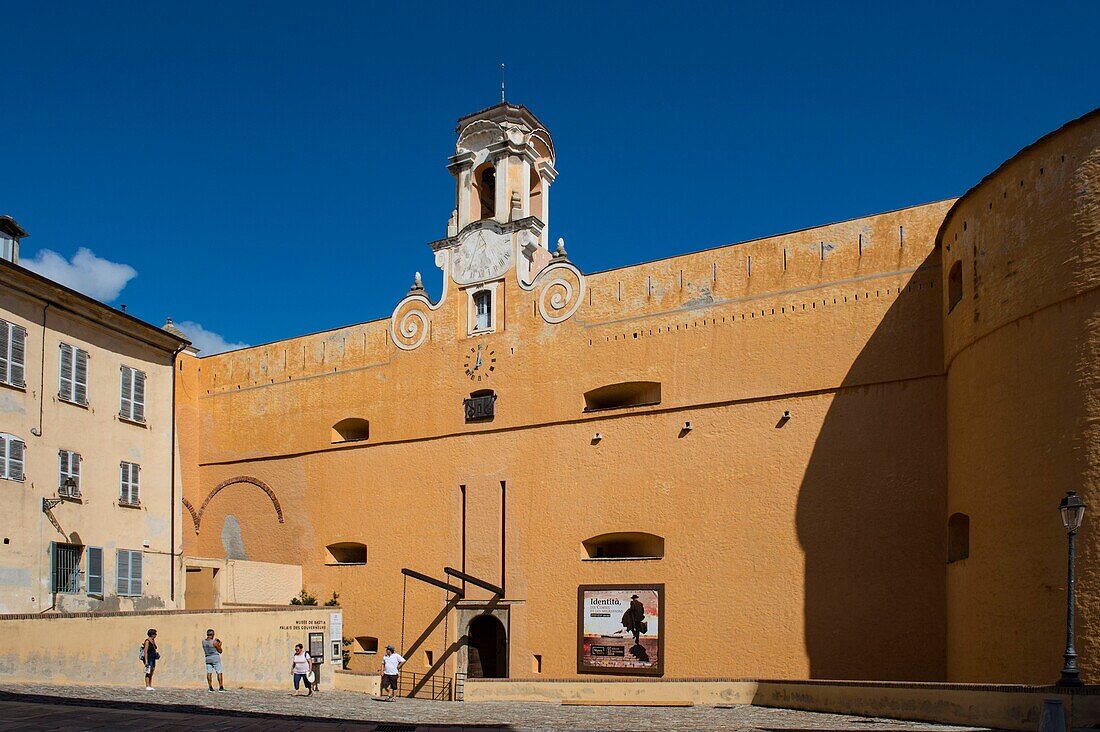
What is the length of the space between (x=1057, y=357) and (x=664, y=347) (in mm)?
7916

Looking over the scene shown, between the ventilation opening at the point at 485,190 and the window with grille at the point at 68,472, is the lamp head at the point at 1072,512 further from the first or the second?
the ventilation opening at the point at 485,190

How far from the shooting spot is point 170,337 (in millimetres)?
21281

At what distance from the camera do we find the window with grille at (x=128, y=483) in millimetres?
19781

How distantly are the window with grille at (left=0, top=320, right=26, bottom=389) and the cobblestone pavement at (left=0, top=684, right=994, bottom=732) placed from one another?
17.5 feet

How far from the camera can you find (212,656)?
15625mm

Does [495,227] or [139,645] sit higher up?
[495,227]

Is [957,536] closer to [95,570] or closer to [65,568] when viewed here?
[95,570]

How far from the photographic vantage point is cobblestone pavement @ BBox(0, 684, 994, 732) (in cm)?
1023

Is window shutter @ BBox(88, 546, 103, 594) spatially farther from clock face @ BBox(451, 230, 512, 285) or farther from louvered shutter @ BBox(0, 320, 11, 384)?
clock face @ BBox(451, 230, 512, 285)

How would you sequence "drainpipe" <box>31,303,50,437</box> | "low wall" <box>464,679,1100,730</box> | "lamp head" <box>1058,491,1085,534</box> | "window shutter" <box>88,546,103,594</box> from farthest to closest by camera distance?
"window shutter" <box>88,546,103,594</box> → "drainpipe" <box>31,303,50,437</box> → "lamp head" <box>1058,491,1085,534</box> → "low wall" <box>464,679,1100,730</box>

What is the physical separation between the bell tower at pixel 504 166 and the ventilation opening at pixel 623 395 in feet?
12.8

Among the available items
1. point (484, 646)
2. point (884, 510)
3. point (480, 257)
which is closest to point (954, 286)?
A: point (884, 510)

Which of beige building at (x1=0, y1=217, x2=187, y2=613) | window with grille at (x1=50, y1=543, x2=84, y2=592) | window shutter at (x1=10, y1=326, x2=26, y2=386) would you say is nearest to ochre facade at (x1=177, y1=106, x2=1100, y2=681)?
beige building at (x1=0, y1=217, x2=187, y2=613)

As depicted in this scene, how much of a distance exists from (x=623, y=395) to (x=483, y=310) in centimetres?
375
